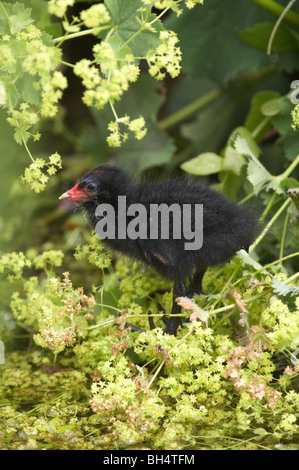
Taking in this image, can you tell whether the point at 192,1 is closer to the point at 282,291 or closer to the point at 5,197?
the point at 282,291

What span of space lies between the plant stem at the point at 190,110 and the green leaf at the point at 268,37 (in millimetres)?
330

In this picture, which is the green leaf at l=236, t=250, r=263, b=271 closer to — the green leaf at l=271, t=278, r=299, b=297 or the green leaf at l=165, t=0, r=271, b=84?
the green leaf at l=271, t=278, r=299, b=297

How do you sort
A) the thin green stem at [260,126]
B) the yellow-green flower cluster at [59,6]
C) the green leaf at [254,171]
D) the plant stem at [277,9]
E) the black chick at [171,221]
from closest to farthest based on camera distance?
the yellow-green flower cluster at [59,6] → the black chick at [171,221] → the green leaf at [254,171] → the plant stem at [277,9] → the thin green stem at [260,126]

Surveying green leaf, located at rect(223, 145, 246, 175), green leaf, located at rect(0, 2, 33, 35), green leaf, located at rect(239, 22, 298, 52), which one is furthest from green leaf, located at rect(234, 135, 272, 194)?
green leaf, located at rect(0, 2, 33, 35)

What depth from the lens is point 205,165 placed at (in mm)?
1377

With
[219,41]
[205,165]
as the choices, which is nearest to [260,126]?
[205,165]

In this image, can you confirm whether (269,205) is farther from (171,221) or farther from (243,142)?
(171,221)

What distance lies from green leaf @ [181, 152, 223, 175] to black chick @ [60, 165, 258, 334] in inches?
11.2

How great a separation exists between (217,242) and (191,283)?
0.16 meters

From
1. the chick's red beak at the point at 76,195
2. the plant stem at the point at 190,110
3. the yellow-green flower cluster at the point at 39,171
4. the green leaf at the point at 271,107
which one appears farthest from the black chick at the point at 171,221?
the plant stem at the point at 190,110

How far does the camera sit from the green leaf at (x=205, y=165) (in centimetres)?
137

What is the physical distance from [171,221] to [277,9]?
631mm

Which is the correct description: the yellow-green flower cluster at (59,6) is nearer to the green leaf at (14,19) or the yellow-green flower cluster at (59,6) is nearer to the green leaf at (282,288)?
the green leaf at (14,19)
